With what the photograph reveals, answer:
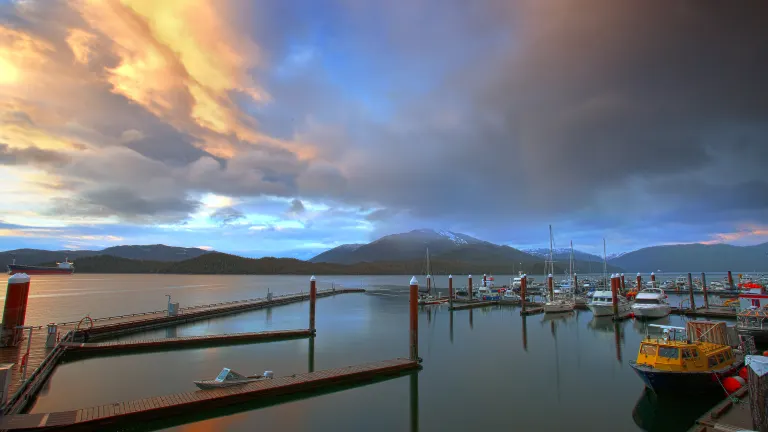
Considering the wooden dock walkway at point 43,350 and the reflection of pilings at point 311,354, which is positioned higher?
the wooden dock walkway at point 43,350

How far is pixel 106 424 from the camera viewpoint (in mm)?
13492

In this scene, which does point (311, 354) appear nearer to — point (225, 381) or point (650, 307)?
point (225, 381)

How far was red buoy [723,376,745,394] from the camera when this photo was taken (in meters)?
17.0

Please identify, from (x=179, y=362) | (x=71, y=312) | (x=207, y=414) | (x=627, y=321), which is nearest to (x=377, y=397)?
(x=207, y=414)

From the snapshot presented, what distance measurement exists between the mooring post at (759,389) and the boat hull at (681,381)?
7.47 metres

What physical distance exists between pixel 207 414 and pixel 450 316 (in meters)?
40.8

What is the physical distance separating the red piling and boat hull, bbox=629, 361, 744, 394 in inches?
1238

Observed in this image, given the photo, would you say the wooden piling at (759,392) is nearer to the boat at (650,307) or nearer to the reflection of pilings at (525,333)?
the reflection of pilings at (525,333)

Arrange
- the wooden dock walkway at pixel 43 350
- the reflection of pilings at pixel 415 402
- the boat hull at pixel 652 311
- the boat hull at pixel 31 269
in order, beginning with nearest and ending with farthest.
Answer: the wooden dock walkway at pixel 43 350, the reflection of pilings at pixel 415 402, the boat hull at pixel 652 311, the boat hull at pixel 31 269

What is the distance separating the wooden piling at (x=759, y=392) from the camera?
1025cm

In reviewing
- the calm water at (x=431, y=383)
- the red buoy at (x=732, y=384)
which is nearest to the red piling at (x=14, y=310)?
the calm water at (x=431, y=383)

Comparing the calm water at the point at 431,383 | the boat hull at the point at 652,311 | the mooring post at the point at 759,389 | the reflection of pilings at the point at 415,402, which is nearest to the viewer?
the mooring post at the point at 759,389

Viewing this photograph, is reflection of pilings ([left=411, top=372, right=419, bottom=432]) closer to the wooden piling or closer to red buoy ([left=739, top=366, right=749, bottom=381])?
the wooden piling

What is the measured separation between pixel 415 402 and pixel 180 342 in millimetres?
18846
